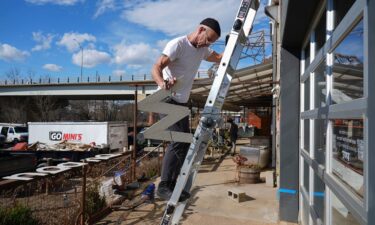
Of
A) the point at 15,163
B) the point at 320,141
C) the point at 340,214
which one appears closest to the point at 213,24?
the point at 340,214

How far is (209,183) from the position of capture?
1039cm

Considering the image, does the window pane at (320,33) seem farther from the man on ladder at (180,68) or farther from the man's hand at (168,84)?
the man's hand at (168,84)

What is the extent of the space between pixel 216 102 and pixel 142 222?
4977mm

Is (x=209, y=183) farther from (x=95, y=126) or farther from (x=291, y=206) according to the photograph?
(x=95, y=126)

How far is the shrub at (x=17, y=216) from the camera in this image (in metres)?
5.78

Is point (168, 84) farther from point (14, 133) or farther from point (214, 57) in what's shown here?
point (14, 133)

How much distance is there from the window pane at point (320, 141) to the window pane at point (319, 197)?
0.24 meters

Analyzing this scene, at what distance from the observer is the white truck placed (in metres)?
18.7

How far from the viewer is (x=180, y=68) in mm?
2965

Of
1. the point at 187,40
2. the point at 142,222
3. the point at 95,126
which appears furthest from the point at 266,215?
the point at 95,126

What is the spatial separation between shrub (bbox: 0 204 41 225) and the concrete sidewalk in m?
1.34

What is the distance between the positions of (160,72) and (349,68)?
1.38m

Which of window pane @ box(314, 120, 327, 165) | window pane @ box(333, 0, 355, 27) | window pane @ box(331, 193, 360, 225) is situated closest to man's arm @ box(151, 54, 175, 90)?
window pane @ box(333, 0, 355, 27)

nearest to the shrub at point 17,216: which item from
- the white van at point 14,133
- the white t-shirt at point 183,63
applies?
the white t-shirt at point 183,63
